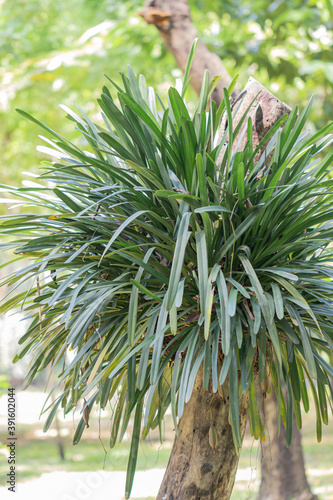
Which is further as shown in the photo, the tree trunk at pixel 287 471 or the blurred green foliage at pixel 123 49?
the blurred green foliage at pixel 123 49

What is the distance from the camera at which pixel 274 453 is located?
282 centimetres

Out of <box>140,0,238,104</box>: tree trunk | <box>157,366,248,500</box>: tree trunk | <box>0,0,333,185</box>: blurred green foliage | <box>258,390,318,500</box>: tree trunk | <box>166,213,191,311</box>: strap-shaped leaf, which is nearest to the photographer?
<box>166,213,191,311</box>: strap-shaped leaf

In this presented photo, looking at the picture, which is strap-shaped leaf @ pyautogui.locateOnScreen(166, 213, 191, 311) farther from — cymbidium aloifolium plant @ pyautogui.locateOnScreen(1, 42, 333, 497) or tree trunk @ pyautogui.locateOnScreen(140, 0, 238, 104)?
tree trunk @ pyautogui.locateOnScreen(140, 0, 238, 104)

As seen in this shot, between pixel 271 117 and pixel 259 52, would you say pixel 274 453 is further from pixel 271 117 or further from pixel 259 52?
pixel 259 52

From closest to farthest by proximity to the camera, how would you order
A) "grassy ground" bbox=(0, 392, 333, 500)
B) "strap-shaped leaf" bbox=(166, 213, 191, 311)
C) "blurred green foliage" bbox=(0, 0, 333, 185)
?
"strap-shaped leaf" bbox=(166, 213, 191, 311) < "blurred green foliage" bbox=(0, 0, 333, 185) < "grassy ground" bbox=(0, 392, 333, 500)

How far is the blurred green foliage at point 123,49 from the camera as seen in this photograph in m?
3.03

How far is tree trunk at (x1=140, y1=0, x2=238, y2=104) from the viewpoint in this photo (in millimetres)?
2346

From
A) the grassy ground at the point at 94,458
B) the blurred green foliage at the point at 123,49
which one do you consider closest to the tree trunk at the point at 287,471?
the grassy ground at the point at 94,458

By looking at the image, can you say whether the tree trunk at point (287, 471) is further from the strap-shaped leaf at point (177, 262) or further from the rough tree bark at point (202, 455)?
the strap-shaped leaf at point (177, 262)

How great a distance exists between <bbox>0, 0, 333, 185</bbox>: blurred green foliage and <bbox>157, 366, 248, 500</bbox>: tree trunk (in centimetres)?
192

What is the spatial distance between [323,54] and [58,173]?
2.50m

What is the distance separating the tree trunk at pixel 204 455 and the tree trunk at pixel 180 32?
1786mm

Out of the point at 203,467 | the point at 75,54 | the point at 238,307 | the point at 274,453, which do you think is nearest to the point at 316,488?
the point at 274,453

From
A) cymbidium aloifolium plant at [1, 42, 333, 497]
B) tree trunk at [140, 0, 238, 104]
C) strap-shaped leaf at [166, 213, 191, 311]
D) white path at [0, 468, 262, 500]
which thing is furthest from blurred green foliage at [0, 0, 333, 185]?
white path at [0, 468, 262, 500]
